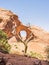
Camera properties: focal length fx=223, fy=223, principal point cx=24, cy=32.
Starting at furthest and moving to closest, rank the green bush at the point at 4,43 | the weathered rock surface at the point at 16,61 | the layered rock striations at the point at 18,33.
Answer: the layered rock striations at the point at 18,33 < the green bush at the point at 4,43 < the weathered rock surface at the point at 16,61

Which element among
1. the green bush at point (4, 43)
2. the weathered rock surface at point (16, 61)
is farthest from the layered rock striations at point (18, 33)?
the weathered rock surface at point (16, 61)

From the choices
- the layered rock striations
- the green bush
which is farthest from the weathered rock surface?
the layered rock striations

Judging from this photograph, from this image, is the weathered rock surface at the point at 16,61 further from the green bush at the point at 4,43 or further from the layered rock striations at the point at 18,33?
the layered rock striations at the point at 18,33

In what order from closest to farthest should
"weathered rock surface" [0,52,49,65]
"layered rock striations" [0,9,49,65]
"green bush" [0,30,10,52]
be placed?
1. "weathered rock surface" [0,52,49,65]
2. "green bush" [0,30,10,52]
3. "layered rock striations" [0,9,49,65]

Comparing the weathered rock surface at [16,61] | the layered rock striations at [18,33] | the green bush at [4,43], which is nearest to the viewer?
the weathered rock surface at [16,61]

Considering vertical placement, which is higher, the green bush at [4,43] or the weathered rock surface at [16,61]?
the weathered rock surface at [16,61]

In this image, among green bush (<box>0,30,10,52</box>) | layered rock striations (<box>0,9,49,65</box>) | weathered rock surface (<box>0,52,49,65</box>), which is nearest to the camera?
weathered rock surface (<box>0,52,49,65</box>)

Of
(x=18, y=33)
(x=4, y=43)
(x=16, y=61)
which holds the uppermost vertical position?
(x=16, y=61)

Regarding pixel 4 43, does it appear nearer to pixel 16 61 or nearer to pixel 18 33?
pixel 16 61

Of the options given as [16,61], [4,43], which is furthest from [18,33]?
[16,61]

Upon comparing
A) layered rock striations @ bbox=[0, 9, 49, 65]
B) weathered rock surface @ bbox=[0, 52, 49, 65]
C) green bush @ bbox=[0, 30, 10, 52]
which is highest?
weathered rock surface @ bbox=[0, 52, 49, 65]

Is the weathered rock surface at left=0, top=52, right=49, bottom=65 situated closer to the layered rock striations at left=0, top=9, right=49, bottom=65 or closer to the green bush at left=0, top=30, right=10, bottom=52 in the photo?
the green bush at left=0, top=30, right=10, bottom=52

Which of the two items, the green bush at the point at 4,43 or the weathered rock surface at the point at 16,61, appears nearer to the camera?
the weathered rock surface at the point at 16,61

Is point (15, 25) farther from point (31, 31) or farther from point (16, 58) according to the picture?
point (16, 58)
